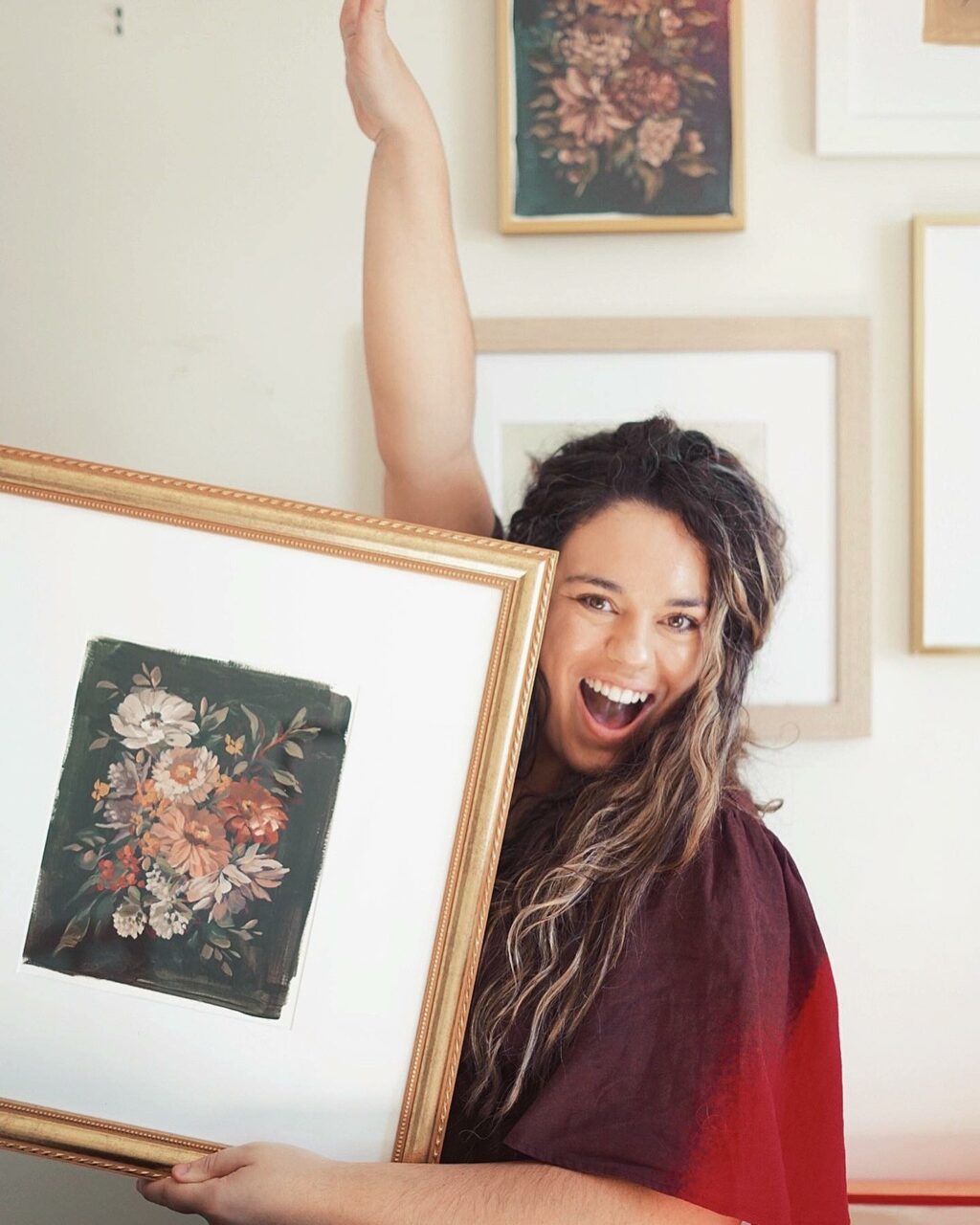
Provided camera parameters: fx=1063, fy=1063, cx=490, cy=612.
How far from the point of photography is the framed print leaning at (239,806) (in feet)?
2.86

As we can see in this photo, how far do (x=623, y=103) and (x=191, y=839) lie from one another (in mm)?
1020

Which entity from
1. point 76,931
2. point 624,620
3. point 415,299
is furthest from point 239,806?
point 415,299

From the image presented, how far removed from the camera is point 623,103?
1.32m

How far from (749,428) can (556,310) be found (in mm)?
289

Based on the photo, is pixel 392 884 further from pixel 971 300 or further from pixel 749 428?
pixel 971 300

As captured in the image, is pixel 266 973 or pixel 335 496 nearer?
pixel 266 973

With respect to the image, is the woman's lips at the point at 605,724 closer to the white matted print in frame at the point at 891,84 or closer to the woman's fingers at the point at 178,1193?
the woman's fingers at the point at 178,1193

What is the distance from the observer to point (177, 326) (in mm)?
1375

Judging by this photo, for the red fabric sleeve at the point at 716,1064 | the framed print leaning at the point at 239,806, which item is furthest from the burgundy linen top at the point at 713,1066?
the framed print leaning at the point at 239,806

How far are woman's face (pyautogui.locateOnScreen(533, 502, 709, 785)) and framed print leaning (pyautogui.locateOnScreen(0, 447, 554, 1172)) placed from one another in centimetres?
15

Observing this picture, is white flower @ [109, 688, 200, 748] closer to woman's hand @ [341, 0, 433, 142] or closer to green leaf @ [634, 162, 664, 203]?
woman's hand @ [341, 0, 433, 142]

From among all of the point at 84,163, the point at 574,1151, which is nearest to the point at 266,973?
the point at 574,1151

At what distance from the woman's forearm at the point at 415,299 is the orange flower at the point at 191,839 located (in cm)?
47

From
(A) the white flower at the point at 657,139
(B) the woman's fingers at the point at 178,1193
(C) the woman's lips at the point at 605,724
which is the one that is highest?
(A) the white flower at the point at 657,139
